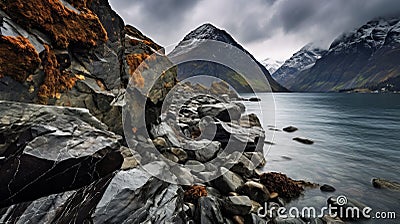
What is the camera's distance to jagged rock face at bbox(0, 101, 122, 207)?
3738 mm

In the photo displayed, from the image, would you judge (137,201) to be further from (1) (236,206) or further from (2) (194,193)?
(1) (236,206)

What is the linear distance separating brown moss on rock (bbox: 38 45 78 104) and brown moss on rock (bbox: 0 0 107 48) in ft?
2.07

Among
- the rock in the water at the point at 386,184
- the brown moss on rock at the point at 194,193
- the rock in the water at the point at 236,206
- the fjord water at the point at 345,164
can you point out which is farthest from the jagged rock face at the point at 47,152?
the rock in the water at the point at 386,184

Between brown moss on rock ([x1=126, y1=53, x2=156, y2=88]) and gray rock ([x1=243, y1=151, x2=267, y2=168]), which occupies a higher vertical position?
brown moss on rock ([x1=126, y1=53, x2=156, y2=88])

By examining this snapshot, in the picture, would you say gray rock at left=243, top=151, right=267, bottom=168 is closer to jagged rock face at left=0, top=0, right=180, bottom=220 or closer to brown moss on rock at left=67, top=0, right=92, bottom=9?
jagged rock face at left=0, top=0, right=180, bottom=220

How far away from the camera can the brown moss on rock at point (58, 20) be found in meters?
5.87

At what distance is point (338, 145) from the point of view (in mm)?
20625

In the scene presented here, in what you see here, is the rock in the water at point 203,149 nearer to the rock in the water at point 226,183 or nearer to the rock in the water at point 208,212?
the rock in the water at point 226,183

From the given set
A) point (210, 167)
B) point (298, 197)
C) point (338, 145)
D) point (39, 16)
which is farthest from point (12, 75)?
point (338, 145)

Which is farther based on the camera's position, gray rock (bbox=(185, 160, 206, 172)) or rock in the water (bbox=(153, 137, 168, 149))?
rock in the water (bbox=(153, 137, 168, 149))

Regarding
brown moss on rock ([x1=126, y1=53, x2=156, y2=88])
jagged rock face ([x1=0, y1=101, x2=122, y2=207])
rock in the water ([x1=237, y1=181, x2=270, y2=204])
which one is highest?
brown moss on rock ([x1=126, y1=53, x2=156, y2=88])

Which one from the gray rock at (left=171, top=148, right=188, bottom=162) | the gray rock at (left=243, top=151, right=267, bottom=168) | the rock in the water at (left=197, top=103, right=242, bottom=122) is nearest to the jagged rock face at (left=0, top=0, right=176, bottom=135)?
the gray rock at (left=171, top=148, right=188, bottom=162)

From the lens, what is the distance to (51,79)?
657 centimetres

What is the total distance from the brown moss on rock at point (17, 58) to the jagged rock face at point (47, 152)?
1744 mm
